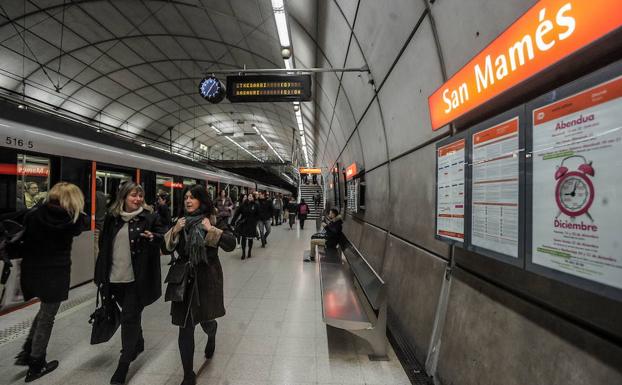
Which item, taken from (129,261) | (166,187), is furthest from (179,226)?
(166,187)

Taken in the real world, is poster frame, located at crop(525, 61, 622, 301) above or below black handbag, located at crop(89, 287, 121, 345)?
above

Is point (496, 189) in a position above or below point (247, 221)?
above

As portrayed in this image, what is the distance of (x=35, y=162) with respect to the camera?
401cm

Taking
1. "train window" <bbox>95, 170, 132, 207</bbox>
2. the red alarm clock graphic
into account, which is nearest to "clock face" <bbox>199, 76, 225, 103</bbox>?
"train window" <bbox>95, 170, 132, 207</bbox>

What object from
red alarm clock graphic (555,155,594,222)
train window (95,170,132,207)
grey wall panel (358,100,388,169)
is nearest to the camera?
red alarm clock graphic (555,155,594,222)

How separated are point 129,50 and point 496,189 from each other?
1403 cm

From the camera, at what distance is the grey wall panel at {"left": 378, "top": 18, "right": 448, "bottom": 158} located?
2766 millimetres

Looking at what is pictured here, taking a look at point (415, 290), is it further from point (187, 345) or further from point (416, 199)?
point (187, 345)

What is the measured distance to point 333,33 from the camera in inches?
220

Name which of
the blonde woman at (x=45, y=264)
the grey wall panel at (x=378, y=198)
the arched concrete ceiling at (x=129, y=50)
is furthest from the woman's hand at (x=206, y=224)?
the arched concrete ceiling at (x=129, y=50)

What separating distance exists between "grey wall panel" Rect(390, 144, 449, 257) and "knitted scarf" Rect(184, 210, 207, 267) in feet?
6.80

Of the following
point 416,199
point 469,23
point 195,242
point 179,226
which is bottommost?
point 195,242

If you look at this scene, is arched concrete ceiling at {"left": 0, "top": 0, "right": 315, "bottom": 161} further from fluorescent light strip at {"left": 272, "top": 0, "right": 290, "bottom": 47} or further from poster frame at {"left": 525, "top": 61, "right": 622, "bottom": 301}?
poster frame at {"left": 525, "top": 61, "right": 622, "bottom": 301}

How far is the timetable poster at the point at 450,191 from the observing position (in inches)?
83.4
